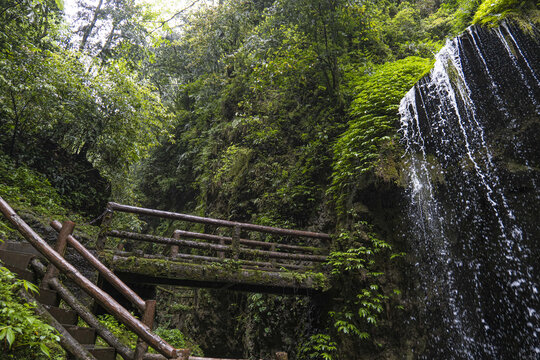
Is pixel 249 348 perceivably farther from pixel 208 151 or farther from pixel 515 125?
pixel 208 151

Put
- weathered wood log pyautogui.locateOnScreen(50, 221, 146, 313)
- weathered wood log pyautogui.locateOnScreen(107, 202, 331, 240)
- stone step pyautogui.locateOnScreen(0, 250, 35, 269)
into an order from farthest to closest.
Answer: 1. weathered wood log pyautogui.locateOnScreen(107, 202, 331, 240)
2. stone step pyautogui.locateOnScreen(0, 250, 35, 269)
3. weathered wood log pyautogui.locateOnScreen(50, 221, 146, 313)

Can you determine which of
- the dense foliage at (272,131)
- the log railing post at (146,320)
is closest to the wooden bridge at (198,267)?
the dense foliage at (272,131)

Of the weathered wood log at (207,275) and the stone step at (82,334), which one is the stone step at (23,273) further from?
the weathered wood log at (207,275)

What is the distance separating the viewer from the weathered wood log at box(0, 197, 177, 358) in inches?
144

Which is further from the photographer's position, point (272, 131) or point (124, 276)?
point (272, 131)

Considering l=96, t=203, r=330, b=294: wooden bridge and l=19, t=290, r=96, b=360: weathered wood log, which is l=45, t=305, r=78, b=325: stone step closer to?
l=19, t=290, r=96, b=360: weathered wood log

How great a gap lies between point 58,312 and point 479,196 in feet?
24.1

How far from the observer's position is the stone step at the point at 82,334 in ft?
13.9

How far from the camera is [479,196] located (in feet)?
19.9

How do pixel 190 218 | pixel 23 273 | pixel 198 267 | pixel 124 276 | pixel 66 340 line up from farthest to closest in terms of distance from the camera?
pixel 190 218
pixel 198 267
pixel 124 276
pixel 23 273
pixel 66 340

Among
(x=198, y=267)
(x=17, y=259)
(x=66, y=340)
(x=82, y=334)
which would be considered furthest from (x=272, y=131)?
(x=66, y=340)

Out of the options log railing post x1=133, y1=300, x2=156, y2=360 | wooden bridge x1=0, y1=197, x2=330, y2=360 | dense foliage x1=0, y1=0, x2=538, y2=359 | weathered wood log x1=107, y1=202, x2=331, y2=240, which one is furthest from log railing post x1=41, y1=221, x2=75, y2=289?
dense foliage x1=0, y1=0, x2=538, y2=359

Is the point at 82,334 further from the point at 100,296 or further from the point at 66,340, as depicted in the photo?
the point at 100,296

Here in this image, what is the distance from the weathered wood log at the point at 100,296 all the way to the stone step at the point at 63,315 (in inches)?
25.4
